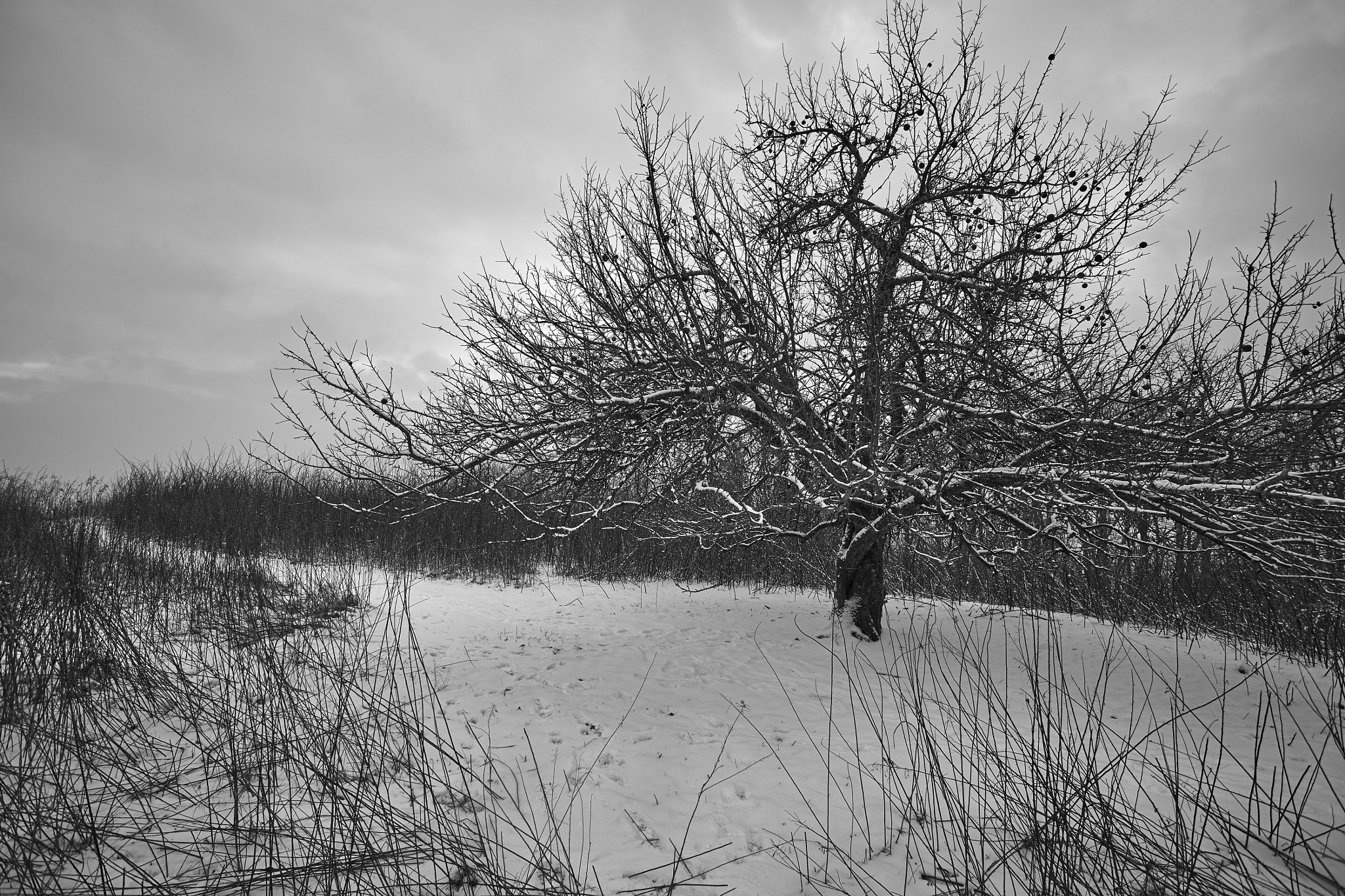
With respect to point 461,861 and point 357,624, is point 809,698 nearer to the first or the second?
point 461,861

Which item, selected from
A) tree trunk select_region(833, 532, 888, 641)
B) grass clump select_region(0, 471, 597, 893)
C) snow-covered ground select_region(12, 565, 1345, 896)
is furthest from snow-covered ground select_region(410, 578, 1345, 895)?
grass clump select_region(0, 471, 597, 893)

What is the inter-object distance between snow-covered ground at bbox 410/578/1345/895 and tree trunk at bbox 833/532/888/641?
0.25 meters

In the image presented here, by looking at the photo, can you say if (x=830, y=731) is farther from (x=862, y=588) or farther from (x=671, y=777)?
(x=862, y=588)

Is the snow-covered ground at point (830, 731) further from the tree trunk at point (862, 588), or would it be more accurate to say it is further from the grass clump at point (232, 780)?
the grass clump at point (232, 780)

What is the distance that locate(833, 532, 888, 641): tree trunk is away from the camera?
612 cm

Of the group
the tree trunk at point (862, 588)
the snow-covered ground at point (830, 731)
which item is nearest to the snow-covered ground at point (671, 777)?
the snow-covered ground at point (830, 731)

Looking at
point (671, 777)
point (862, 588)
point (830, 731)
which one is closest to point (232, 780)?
point (671, 777)

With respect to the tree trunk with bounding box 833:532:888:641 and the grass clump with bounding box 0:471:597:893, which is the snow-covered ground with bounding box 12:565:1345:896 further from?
the tree trunk with bounding box 833:532:888:641

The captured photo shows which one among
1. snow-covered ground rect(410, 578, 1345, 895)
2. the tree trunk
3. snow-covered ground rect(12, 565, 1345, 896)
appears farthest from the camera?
the tree trunk

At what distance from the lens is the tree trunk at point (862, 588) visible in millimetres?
6117

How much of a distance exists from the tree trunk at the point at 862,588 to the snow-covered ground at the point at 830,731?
0.83 feet

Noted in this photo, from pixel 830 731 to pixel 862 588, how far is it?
398 centimetres

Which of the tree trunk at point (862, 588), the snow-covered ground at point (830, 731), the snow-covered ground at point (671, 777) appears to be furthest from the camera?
the tree trunk at point (862, 588)

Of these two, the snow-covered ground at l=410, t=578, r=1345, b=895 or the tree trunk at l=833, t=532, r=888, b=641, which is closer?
the snow-covered ground at l=410, t=578, r=1345, b=895
